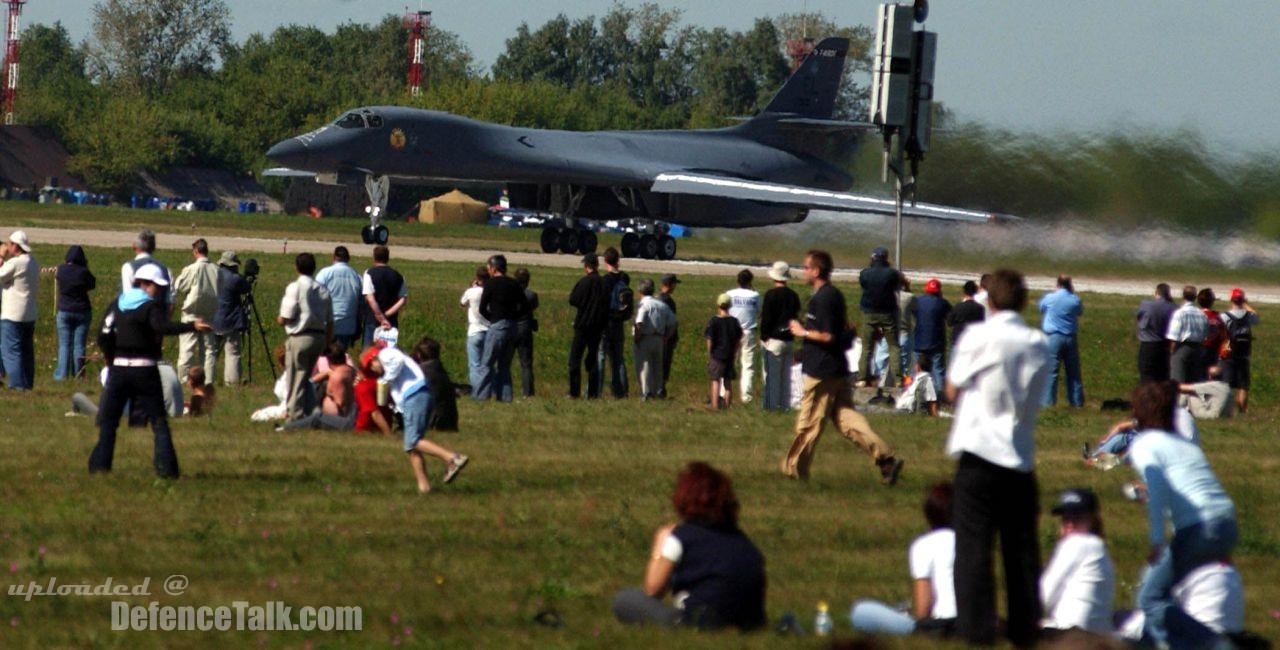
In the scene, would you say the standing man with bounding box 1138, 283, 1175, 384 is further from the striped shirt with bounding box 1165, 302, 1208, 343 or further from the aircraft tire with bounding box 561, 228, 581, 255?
the aircraft tire with bounding box 561, 228, 581, 255

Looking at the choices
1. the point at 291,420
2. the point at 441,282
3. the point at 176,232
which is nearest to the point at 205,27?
the point at 176,232

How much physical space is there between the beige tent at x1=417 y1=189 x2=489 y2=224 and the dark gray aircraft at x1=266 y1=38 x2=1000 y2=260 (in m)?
32.9

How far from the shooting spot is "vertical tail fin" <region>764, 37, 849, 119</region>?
2082 inches

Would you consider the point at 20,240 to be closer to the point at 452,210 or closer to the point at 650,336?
the point at 650,336

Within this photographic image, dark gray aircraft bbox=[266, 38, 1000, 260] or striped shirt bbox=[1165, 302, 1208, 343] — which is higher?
dark gray aircraft bbox=[266, 38, 1000, 260]

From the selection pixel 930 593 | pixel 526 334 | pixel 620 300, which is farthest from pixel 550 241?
pixel 930 593

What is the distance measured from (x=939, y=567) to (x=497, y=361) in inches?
443

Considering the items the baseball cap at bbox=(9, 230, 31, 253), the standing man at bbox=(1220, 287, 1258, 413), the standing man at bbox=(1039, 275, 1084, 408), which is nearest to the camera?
the baseball cap at bbox=(9, 230, 31, 253)

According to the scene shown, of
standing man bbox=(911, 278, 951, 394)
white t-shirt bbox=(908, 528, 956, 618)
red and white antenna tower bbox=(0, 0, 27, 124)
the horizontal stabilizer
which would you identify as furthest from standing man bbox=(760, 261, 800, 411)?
red and white antenna tower bbox=(0, 0, 27, 124)

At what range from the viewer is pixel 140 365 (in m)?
11.4

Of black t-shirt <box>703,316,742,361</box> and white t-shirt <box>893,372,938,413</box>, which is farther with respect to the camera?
black t-shirt <box>703,316,742,361</box>

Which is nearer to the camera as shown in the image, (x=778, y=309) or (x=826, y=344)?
(x=826, y=344)

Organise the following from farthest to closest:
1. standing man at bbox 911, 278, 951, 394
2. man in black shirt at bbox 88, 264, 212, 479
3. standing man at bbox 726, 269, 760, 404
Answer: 1. standing man at bbox 911, 278, 951, 394
2. standing man at bbox 726, 269, 760, 404
3. man in black shirt at bbox 88, 264, 212, 479

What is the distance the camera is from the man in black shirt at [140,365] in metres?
11.4
